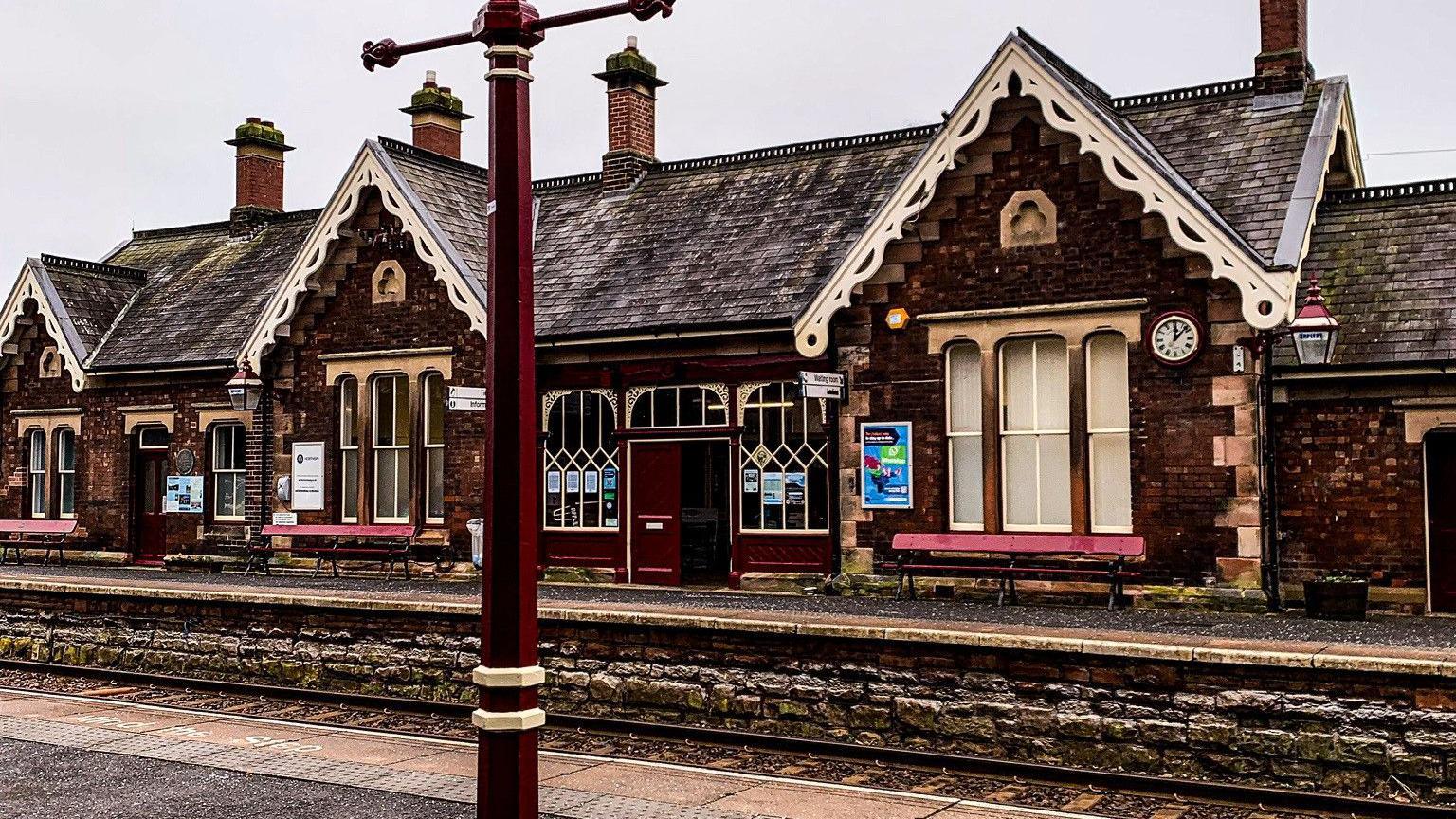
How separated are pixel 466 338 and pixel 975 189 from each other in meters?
7.92

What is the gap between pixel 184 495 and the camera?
79.9 feet

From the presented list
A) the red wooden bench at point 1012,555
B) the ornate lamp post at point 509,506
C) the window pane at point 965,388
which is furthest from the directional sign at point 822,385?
the ornate lamp post at point 509,506

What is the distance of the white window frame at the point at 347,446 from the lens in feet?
73.0

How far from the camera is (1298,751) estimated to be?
32.4 feet

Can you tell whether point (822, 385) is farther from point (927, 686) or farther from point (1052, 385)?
point (927, 686)

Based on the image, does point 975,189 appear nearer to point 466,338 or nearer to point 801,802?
point 466,338

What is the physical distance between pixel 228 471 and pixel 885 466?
12.2 metres

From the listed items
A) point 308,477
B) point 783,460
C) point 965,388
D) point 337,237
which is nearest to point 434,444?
point 308,477

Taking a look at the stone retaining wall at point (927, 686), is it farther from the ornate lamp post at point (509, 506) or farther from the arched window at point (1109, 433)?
the ornate lamp post at point (509, 506)

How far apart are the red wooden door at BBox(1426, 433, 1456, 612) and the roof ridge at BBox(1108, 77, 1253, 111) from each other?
5591 millimetres

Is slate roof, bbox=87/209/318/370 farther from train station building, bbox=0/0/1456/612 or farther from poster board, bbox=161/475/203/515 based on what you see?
poster board, bbox=161/475/203/515

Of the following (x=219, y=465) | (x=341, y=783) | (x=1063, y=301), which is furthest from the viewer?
(x=219, y=465)

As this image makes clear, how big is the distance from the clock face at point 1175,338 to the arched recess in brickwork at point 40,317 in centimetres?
1855

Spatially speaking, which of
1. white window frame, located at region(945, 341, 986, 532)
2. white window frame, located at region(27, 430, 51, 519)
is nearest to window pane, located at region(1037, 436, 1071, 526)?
white window frame, located at region(945, 341, 986, 532)
